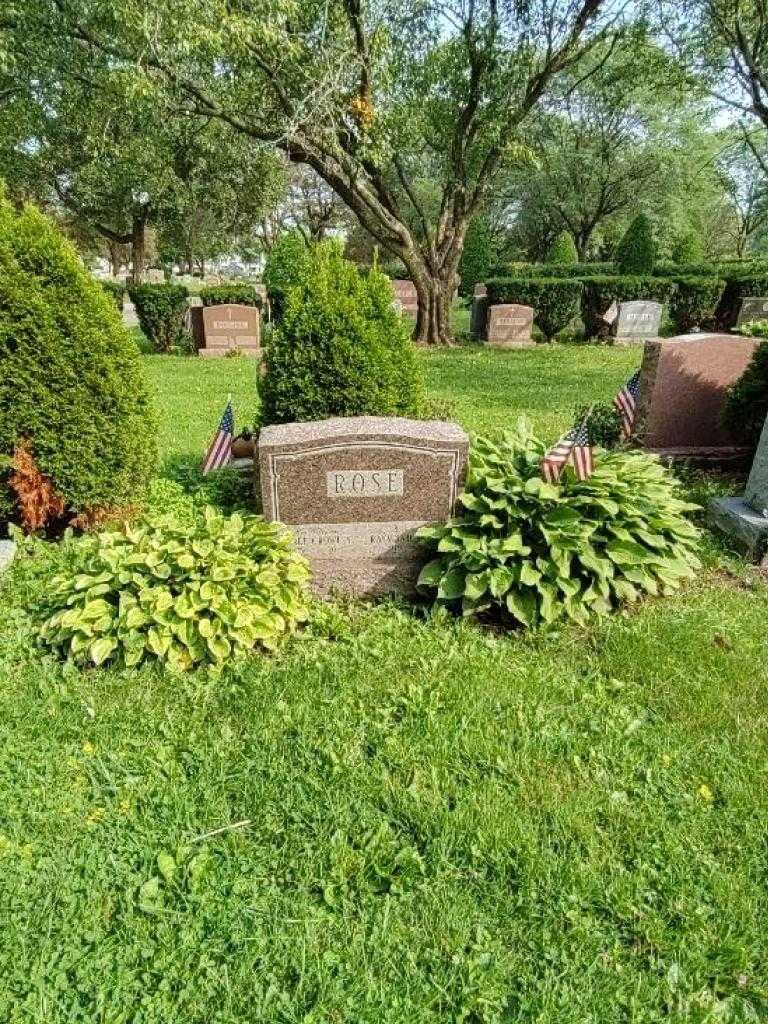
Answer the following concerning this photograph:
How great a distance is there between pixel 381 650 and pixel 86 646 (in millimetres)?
1511

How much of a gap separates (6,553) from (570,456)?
3.54 m

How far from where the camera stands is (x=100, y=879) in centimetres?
209

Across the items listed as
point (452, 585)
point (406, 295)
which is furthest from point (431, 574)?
point (406, 295)

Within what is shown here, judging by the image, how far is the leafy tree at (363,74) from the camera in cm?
1002

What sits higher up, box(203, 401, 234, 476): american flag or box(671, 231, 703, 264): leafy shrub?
box(671, 231, 703, 264): leafy shrub

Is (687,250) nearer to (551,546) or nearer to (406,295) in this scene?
(406,295)

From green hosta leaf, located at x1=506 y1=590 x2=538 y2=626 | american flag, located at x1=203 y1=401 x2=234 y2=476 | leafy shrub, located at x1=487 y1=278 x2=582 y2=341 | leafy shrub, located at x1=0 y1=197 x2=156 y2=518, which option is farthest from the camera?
leafy shrub, located at x1=487 y1=278 x2=582 y2=341

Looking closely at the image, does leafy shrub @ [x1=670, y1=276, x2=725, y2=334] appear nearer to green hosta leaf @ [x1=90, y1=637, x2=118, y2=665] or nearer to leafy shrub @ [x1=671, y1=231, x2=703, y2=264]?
leafy shrub @ [x1=671, y1=231, x2=703, y2=264]

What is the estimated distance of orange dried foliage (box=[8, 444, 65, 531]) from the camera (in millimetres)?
3885

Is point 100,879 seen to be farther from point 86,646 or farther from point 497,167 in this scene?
point 497,167

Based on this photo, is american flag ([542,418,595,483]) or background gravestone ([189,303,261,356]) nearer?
american flag ([542,418,595,483])

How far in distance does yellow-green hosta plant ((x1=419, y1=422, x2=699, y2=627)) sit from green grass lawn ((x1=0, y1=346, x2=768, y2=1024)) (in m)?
0.24

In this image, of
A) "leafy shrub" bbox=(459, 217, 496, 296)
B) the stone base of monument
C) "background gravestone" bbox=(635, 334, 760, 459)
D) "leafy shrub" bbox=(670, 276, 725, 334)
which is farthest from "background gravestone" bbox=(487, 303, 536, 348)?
"leafy shrub" bbox=(459, 217, 496, 296)

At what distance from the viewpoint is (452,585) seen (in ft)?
11.9
